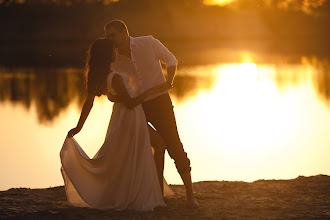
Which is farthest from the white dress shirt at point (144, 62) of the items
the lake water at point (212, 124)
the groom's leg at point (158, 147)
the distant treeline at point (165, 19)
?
the distant treeline at point (165, 19)

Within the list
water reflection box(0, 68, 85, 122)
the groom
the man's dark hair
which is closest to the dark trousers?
the groom

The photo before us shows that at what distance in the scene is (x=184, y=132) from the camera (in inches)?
484

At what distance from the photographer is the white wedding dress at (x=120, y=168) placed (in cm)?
629

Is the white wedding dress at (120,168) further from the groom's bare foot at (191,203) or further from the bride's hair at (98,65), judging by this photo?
the groom's bare foot at (191,203)

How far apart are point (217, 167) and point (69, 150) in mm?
3443

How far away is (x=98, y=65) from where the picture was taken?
615 centimetres

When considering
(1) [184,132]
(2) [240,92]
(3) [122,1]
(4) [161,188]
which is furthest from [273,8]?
(4) [161,188]

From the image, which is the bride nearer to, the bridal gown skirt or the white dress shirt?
the bridal gown skirt

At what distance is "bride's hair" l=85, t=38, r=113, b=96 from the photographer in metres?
6.11

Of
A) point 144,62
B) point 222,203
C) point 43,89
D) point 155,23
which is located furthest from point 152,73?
point 155,23

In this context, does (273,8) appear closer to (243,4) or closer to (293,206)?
(243,4)

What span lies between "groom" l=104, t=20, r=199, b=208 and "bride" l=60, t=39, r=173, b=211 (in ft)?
0.31

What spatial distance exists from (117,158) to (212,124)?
721 centimetres

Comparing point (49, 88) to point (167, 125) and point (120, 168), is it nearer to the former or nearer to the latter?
point (120, 168)
